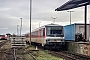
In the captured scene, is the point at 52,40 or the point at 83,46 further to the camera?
the point at 52,40

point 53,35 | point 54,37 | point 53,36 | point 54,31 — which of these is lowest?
point 54,37

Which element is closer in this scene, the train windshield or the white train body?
the white train body

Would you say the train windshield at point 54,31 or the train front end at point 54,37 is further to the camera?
the train windshield at point 54,31

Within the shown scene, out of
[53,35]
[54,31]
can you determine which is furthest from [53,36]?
[54,31]

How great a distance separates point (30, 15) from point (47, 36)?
17843mm

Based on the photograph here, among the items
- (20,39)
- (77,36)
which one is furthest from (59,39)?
(20,39)

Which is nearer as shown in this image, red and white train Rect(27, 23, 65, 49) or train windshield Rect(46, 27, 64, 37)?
red and white train Rect(27, 23, 65, 49)

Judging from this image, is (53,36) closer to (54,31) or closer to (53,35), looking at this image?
(53,35)

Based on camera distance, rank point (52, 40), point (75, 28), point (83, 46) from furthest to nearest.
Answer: point (75, 28), point (52, 40), point (83, 46)

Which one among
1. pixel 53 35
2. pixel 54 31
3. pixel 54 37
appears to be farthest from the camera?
pixel 54 31

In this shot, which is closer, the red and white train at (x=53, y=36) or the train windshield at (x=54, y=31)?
the red and white train at (x=53, y=36)

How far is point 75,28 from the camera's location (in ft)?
94.6

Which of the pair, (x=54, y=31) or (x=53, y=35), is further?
(x=54, y=31)

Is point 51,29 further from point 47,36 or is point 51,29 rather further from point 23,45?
point 23,45
